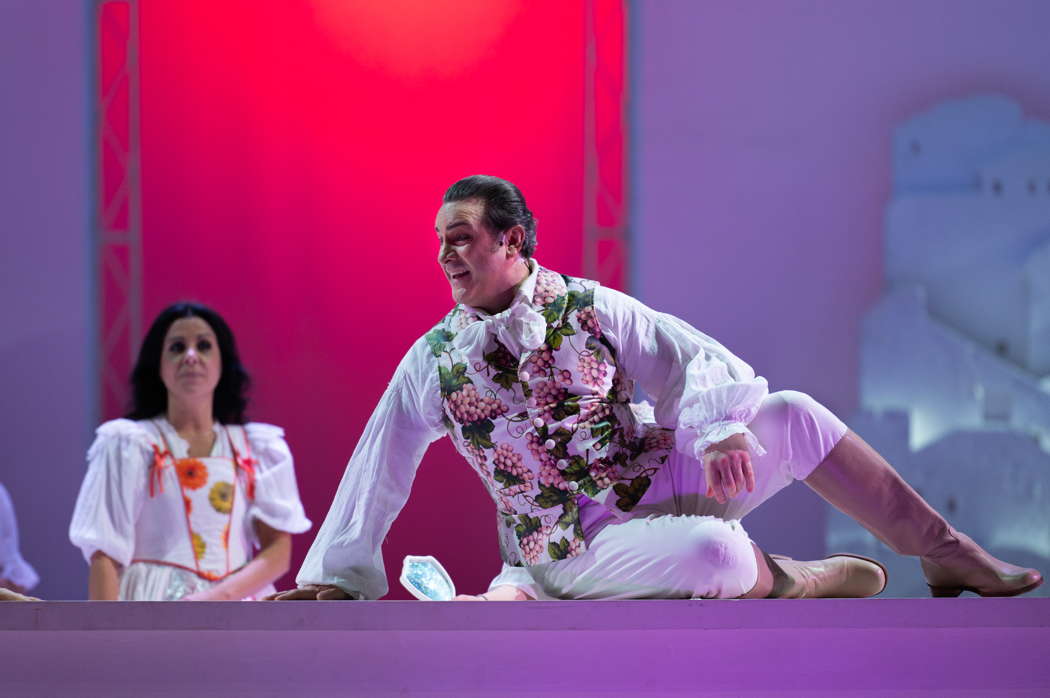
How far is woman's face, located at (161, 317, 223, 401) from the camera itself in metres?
3.91

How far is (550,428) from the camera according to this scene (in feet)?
8.40

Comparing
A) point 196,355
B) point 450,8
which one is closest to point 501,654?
point 196,355

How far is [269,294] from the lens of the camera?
15.0 feet

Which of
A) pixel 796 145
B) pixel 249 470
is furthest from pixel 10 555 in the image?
pixel 796 145

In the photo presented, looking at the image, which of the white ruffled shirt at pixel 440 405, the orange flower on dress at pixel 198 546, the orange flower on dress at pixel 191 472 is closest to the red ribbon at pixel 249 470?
the orange flower on dress at pixel 191 472

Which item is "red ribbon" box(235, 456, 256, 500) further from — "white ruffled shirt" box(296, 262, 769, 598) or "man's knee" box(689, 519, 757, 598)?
"man's knee" box(689, 519, 757, 598)

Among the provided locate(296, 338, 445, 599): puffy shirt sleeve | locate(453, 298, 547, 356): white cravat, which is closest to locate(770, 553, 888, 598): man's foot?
locate(453, 298, 547, 356): white cravat

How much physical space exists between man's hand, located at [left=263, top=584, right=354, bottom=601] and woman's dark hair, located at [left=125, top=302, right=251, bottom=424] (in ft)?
5.49

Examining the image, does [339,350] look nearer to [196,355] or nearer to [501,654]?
[196,355]

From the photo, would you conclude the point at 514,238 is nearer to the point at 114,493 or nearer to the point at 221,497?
the point at 221,497

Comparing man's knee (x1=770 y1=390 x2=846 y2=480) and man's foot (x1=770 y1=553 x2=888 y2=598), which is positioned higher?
man's knee (x1=770 y1=390 x2=846 y2=480)

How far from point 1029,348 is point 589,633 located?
2.95 metres

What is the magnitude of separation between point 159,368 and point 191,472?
1.26ft

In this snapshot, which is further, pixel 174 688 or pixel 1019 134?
pixel 1019 134
